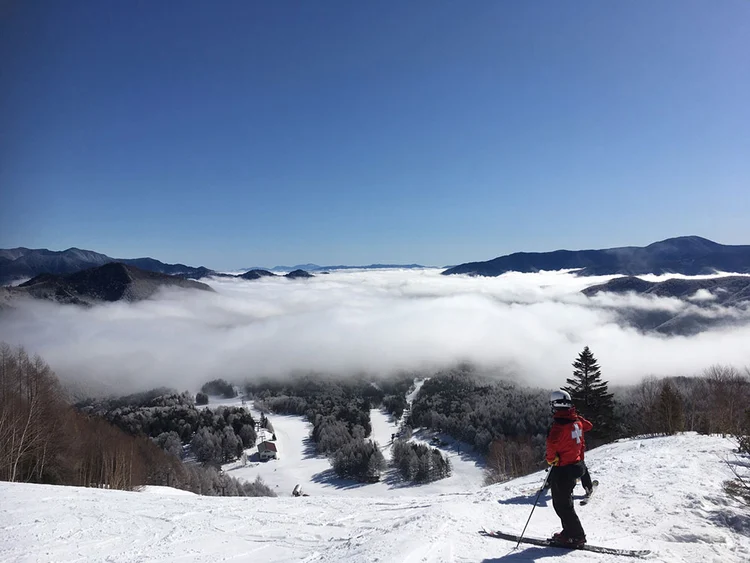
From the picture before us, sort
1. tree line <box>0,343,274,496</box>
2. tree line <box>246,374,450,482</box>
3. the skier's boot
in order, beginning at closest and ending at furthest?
the skier's boot → tree line <box>0,343,274,496</box> → tree line <box>246,374,450,482</box>

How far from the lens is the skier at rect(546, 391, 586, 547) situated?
6.57 meters

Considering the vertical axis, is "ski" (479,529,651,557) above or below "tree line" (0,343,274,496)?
above

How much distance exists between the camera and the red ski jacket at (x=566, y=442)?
22.2 feet

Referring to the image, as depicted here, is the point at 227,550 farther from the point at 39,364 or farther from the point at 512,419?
the point at 512,419

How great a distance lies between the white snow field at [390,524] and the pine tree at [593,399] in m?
21.7

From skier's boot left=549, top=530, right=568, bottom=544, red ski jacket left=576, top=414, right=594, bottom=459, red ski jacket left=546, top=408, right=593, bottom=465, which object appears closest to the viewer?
skier's boot left=549, top=530, right=568, bottom=544

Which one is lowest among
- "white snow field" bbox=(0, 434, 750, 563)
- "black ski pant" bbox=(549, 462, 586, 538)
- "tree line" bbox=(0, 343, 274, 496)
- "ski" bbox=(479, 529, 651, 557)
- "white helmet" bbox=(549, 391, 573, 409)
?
"tree line" bbox=(0, 343, 274, 496)

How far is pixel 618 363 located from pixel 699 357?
133 feet

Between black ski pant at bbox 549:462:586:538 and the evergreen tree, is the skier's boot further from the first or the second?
the evergreen tree

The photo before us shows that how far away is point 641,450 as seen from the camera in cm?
1520

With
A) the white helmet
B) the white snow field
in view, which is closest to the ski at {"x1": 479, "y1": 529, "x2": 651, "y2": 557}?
the white snow field

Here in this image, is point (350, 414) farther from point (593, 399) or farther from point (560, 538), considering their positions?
point (560, 538)

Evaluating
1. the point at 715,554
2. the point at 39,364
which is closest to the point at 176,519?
the point at 715,554

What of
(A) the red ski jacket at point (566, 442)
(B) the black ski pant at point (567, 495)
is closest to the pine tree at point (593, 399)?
(A) the red ski jacket at point (566, 442)
